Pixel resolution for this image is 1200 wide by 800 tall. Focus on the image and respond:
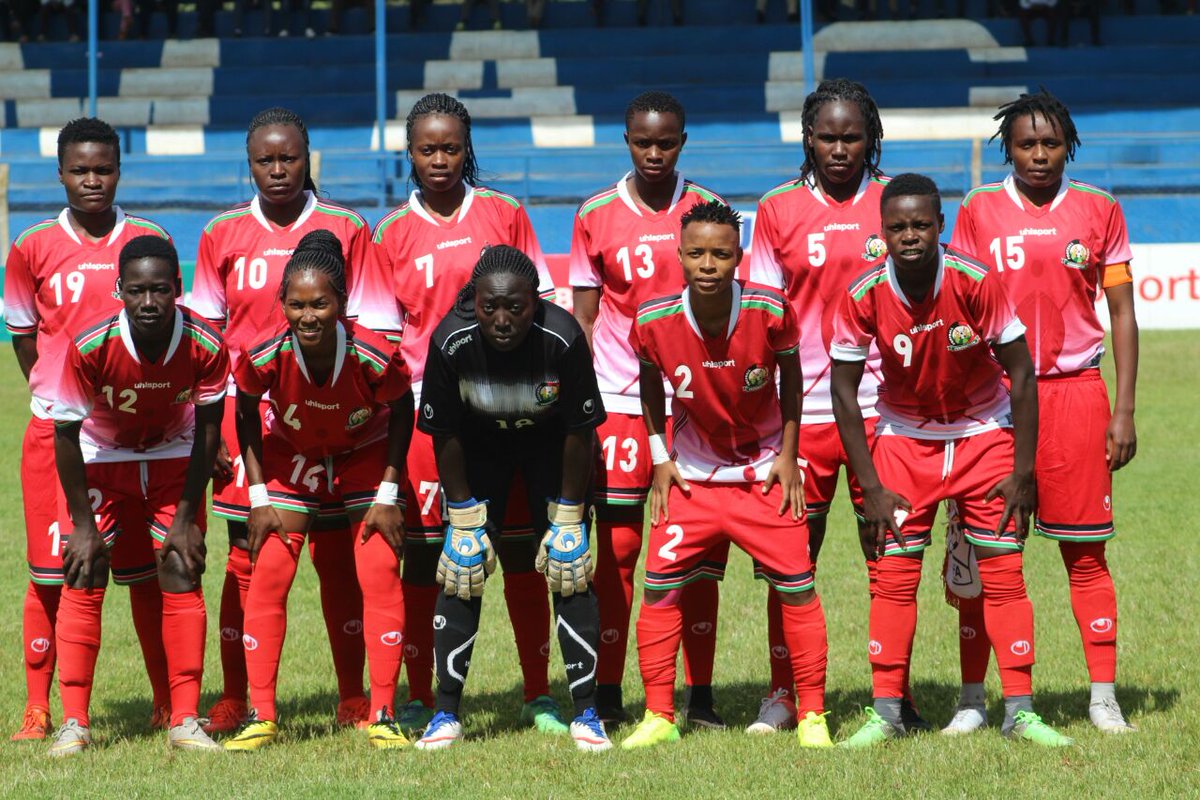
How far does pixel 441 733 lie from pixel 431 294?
5.59ft

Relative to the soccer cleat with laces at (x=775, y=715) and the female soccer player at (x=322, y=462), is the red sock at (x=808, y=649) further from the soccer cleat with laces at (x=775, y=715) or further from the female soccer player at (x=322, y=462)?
the female soccer player at (x=322, y=462)

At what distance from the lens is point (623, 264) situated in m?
6.25

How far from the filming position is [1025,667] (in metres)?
5.79

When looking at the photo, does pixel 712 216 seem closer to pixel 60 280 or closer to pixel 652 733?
pixel 652 733

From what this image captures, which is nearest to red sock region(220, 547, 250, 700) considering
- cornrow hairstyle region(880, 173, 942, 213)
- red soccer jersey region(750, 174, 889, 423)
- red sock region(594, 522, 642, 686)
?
red sock region(594, 522, 642, 686)

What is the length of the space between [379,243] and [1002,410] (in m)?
2.53

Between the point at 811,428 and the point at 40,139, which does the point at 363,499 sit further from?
the point at 40,139

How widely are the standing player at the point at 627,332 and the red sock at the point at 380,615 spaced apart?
863 millimetres

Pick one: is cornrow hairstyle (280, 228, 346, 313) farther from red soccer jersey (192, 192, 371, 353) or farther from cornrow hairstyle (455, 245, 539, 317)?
cornrow hairstyle (455, 245, 539, 317)

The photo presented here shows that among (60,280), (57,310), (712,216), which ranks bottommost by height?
(57,310)

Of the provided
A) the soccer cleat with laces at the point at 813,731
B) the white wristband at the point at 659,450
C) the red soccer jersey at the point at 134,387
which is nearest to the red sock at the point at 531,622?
the white wristband at the point at 659,450

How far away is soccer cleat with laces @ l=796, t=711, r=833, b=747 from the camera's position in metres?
5.73

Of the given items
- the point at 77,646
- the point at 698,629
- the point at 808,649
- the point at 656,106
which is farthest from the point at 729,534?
the point at 77,646

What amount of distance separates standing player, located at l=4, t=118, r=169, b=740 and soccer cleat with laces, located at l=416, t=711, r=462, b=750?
128 cm
